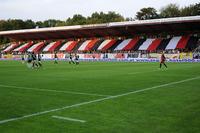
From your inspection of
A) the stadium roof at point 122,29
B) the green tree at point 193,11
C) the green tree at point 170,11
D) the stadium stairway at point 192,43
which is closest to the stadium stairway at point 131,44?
the stadium roof at point 122,29

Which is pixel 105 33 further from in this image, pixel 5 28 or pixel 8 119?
pixel 8 119

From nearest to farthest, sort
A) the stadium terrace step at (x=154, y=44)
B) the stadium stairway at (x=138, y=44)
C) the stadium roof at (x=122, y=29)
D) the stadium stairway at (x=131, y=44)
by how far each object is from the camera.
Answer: the stadium roof at (x=122, y=29)
the stadium terrace step at (x=154, y=44)
the stadium stairway at (x=138, y=44)
the stadium stairway at (x=131, y=44)

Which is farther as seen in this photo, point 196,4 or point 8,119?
point 196,4

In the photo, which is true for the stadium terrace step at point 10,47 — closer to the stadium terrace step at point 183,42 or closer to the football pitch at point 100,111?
the stadium terrace step at point 183,42

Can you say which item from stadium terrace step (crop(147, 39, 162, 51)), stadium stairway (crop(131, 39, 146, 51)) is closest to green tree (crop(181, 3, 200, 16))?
stadium stairway (crop(131, 39, 146, 51))

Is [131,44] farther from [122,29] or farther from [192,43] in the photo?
[192,43]

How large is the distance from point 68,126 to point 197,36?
61.2 meters

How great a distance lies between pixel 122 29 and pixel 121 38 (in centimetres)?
647

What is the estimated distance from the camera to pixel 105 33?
250 ft

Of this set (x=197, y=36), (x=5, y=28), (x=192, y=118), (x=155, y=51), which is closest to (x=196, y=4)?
(x=197, y=36)

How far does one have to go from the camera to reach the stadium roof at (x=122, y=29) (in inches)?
2438

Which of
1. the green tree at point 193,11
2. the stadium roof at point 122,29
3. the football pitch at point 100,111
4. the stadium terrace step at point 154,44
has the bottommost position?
the football pitch at point 100,111

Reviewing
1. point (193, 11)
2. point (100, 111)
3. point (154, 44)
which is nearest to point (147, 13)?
point (193, 11)

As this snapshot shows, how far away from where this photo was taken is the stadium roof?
61938mm
